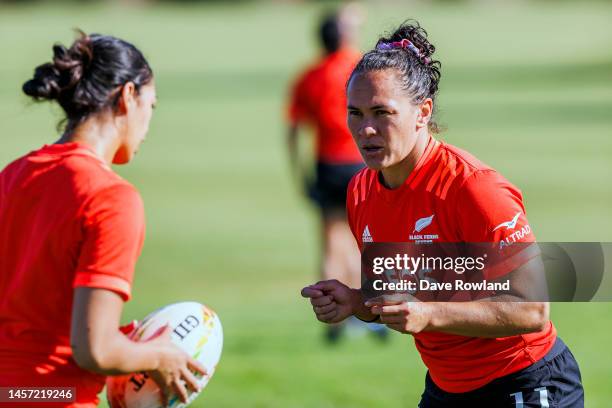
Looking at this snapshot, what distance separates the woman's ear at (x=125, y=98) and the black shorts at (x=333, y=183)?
268 inches

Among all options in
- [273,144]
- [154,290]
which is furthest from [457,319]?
[273,144]

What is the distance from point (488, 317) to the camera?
14.5ft

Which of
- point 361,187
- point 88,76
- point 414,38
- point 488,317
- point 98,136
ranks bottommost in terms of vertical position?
point 488,317

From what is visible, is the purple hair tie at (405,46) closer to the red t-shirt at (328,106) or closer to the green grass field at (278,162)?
the green grass field at (278,162)

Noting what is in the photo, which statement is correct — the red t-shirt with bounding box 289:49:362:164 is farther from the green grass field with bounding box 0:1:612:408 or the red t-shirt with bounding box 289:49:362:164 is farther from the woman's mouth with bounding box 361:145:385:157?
the woman's mouth with bounding box 361:145:385:157

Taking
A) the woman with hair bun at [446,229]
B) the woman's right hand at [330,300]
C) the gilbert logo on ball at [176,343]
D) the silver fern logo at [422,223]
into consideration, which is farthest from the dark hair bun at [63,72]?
the silver fern logo at [422,223]

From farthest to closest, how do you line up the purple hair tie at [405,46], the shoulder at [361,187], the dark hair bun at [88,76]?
1. the shoulder at [361,187]
2. the purple hair tie at [405,46]
3. the dark hair bun at [88,76]

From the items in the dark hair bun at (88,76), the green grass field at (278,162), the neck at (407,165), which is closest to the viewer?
the dark hair bun at (88,76)

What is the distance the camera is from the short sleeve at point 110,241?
3.96 metres

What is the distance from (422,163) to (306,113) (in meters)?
6.90

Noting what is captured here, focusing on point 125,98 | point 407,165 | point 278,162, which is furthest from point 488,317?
point 278,162

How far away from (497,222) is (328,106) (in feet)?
23.2

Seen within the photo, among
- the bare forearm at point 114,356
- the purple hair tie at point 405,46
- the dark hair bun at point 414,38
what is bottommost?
the bare forearm at point 114,356

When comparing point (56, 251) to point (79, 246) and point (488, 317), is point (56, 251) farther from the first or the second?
point (488, 317)
